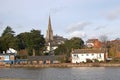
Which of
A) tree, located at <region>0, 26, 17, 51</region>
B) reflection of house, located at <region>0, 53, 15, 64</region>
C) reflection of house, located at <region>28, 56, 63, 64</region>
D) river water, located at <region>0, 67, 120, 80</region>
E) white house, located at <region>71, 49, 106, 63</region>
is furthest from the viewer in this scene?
tree, located at <region>0, 26, 17, 51</region>

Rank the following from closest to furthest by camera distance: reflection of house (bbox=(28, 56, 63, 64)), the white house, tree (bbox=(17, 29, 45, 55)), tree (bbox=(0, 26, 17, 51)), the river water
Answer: the river water → the white house → reflection of house (bbox=(28, 56, 63, 64)) → tree (bbox=(17, 29, 45, 55)) → tree (bbox=(0, 26, 17, 51))

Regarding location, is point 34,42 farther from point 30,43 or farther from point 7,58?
point 7,58

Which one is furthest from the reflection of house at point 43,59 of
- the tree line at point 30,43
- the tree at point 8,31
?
the tree at point 8,31

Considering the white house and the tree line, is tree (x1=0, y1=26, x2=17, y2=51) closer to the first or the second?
the tree line

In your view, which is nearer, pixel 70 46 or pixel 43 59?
pixel 43 59

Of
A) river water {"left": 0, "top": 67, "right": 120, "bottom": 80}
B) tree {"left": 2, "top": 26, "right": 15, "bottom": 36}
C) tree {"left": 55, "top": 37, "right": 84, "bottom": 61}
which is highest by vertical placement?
tree {"left": 2, "top": 26, "right": 15, "bottom": 36}

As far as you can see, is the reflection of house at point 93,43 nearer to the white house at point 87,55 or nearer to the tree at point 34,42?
the tree at point 34,42

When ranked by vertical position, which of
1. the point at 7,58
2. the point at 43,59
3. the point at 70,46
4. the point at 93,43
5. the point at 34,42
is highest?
the point at 93,43

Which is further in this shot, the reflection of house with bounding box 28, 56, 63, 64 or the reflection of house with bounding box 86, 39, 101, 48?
the reflection of house with bounding box 86, 39, 101, 48

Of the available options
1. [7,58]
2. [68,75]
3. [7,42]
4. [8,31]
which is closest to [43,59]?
[7,58]

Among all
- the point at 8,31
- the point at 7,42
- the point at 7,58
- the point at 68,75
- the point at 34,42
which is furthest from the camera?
the point at 8,31

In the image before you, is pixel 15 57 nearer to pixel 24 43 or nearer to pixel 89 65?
pixel 24 43

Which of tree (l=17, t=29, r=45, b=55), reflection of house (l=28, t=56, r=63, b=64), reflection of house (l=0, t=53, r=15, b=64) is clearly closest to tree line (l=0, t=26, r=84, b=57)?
tree (l=17, t=29, r=45, b=55)

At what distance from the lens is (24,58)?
395ft
